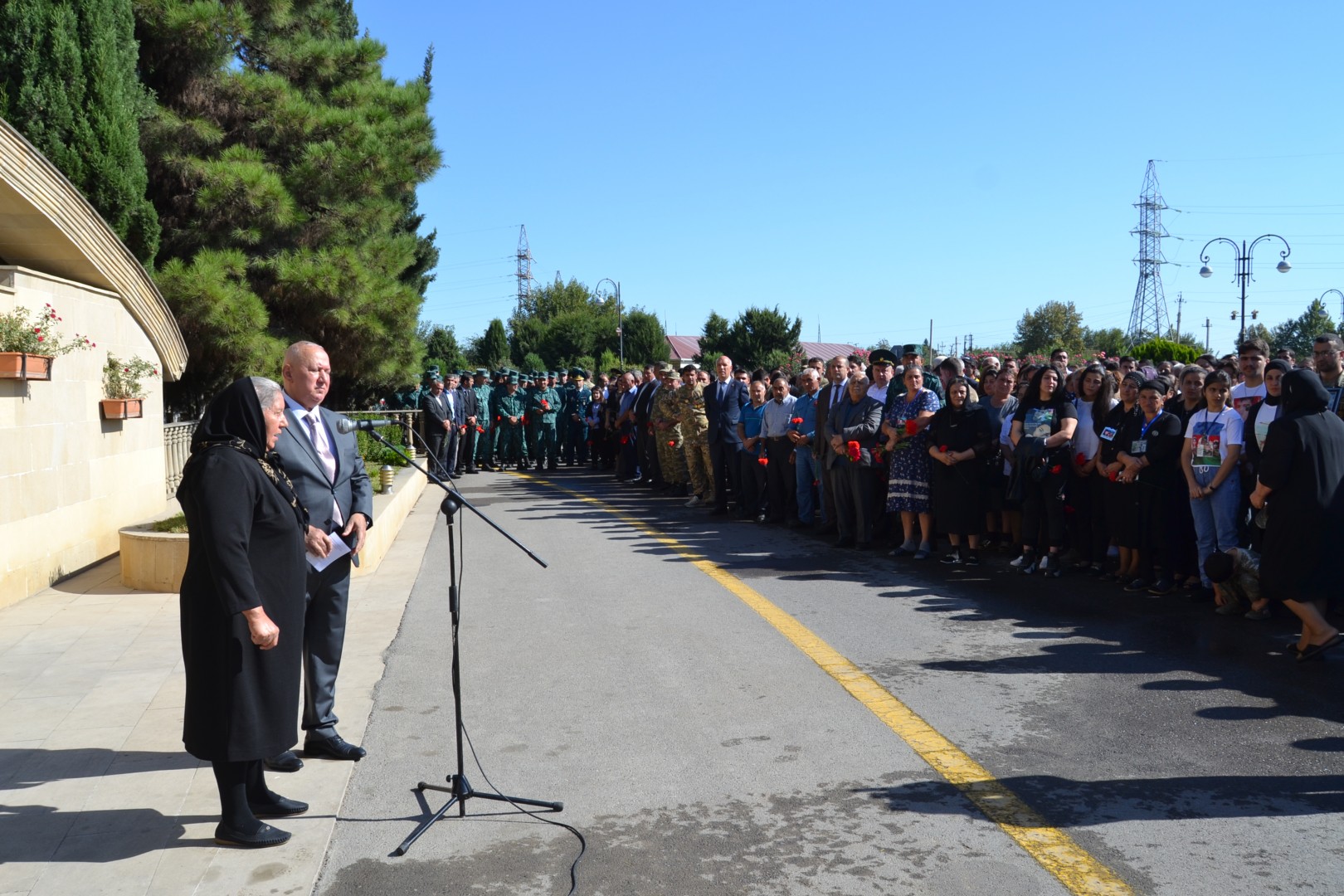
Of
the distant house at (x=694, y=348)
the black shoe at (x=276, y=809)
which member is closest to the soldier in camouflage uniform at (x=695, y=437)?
the black shoe at (x=276, y=809)

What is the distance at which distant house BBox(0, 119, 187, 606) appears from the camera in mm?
9156

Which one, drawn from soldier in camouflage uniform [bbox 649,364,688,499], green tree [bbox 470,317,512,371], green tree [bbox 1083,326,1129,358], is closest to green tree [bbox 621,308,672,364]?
green tree [bbox 470,317,512,371]

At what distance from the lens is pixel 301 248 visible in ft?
66.7

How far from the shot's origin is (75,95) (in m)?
13.6

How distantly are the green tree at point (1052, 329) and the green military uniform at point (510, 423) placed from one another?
63266mm

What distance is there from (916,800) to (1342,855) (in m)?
1.54

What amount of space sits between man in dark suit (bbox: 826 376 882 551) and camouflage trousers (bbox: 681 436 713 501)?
159 inches

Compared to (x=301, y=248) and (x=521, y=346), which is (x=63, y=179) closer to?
(x=301, y=248)

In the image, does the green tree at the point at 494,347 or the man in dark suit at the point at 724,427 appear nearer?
the man in dark suit at the point at 724,427

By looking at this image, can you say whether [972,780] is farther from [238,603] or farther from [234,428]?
[234,428]

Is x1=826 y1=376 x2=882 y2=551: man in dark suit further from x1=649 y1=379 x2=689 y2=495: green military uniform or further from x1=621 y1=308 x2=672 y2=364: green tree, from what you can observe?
x1=621 y1=308 x2=672 y2=364: green tree

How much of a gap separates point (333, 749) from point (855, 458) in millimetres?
7477

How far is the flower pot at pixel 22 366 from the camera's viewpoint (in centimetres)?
877

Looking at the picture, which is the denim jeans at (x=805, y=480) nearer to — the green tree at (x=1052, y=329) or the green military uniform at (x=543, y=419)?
the green military uniform at (x=543, y=419)
